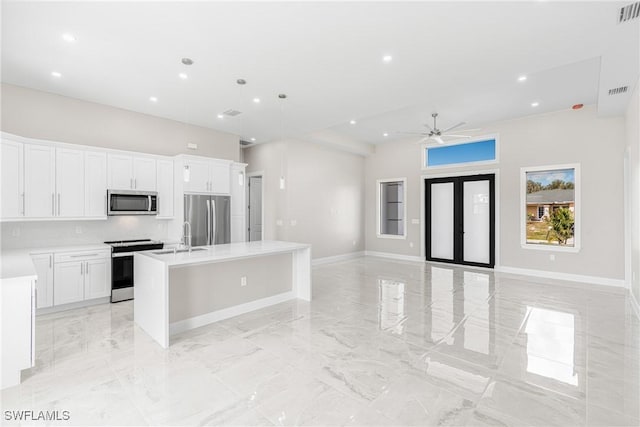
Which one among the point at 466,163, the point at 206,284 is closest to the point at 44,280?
the point at 206,284

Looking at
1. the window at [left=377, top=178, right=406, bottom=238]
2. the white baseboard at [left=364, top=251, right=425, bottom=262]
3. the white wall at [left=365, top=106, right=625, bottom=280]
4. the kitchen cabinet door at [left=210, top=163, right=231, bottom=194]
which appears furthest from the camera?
the window at [left=377, top=178, right=406, bottom=238]

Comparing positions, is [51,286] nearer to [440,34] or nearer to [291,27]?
[291,27]

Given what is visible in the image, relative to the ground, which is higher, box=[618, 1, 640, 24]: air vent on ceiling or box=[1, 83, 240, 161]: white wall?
box=[618, 1, 640, 24]: air vent on ceiling

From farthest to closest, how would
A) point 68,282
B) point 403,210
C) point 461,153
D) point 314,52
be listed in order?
1. point 403,210
2. point 461,153
3. point 68,282
4. point 314,52

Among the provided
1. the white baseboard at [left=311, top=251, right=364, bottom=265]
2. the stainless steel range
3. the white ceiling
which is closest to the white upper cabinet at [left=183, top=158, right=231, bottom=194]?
the white ceiling

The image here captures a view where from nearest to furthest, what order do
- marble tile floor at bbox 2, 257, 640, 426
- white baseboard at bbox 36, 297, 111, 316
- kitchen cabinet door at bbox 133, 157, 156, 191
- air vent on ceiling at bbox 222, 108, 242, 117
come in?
marble tile floor at bbox 2, 257, 640, 426 < white baseboard at bbox 36, 297, 111, 316 < kitchen cabinet door at bbox 133, 157, 156, 191 < air vent on ceiling at bbox 222, 108, 242, 117

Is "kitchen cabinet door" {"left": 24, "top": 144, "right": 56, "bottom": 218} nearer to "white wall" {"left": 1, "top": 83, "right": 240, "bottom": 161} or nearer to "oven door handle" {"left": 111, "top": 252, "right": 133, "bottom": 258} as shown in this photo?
"white wall" {"left": 1, "top": 83, "right": 240, "bottom": 161}

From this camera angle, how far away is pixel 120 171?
16.1 ft

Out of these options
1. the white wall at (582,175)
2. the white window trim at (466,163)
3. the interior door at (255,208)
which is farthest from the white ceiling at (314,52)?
the interior door at (255,208)

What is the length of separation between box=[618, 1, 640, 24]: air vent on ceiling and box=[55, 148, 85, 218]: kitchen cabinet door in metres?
6.55

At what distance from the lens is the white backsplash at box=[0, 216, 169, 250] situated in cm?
426

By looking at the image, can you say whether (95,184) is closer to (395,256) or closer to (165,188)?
(165,188)

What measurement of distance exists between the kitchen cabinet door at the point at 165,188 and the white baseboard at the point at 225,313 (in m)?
2.42

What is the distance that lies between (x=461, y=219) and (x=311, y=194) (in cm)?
385
